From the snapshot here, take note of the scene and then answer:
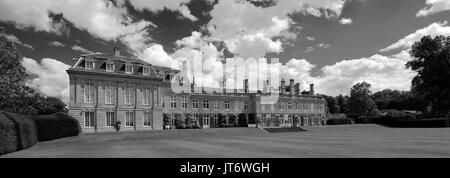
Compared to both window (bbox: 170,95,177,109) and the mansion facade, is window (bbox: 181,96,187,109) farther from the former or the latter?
window (bbox: 170,95,177,109)

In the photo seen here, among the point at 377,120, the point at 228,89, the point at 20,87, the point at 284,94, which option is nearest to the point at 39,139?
the point at 20,87

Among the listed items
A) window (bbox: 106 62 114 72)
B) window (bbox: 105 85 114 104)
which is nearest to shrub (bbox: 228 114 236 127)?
window (bbox: 105 85 114 104)

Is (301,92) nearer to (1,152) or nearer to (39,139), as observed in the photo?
(39,139)

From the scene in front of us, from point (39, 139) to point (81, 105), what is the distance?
1381cm

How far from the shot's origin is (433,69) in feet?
165

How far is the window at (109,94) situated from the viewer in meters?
42.1

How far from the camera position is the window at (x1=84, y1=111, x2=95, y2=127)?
40.4 m

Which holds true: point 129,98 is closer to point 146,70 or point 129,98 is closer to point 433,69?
point 146,70

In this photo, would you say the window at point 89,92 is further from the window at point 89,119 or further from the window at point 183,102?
the window at point 183,102

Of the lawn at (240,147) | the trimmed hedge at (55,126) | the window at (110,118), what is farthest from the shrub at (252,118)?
the trimmed hedge at (55,126)

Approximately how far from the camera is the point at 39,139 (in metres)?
26.5

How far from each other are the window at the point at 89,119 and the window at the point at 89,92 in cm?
155

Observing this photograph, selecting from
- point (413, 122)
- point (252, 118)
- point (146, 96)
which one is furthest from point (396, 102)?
point (146, 96)
